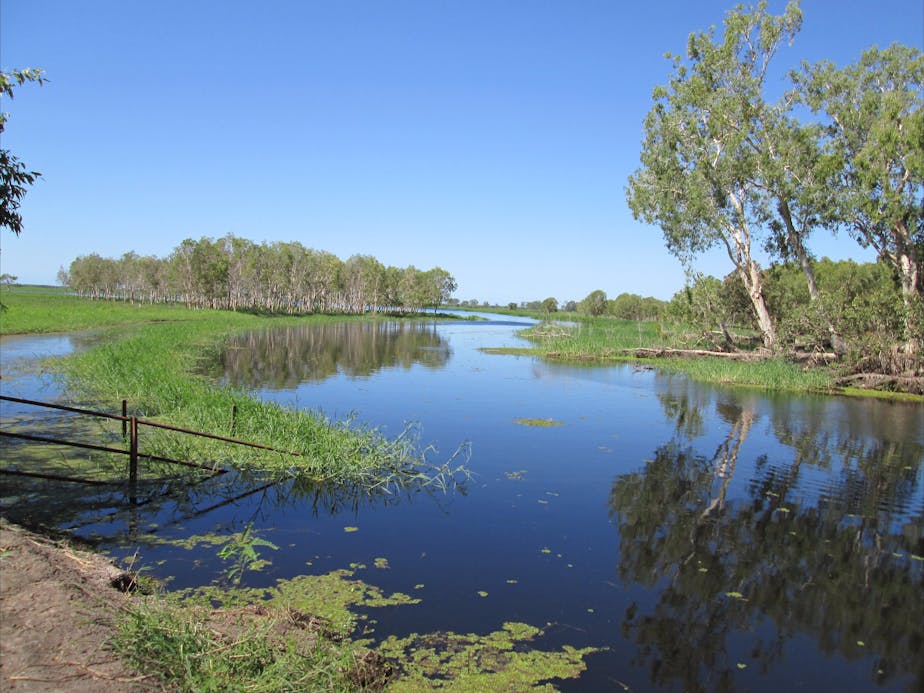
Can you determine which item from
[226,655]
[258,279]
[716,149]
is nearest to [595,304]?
[258,279]

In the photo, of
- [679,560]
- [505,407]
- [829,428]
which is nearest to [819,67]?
[829,428]

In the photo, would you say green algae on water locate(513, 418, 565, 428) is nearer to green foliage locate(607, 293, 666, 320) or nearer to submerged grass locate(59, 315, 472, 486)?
submerged grass locate(59, 315, 472, 486)

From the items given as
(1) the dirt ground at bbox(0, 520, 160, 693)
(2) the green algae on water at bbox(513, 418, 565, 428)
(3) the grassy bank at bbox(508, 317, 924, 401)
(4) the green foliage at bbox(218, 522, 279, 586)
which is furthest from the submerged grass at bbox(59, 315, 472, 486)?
(3) the grassy bank at bbox(508, 317, 924, 401)

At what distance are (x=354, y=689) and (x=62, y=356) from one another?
28.6 metres

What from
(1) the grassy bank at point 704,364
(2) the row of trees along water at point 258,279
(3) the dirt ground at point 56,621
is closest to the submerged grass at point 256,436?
(3) the dirt ground at point 56,621

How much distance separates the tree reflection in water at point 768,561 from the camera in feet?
22.1

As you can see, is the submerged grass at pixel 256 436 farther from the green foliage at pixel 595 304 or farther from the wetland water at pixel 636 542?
the green foliage at pixel 595 304

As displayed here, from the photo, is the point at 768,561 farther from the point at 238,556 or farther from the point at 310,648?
the point at 238,556

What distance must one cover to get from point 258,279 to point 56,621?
96.4 meters

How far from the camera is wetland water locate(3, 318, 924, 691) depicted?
670cm

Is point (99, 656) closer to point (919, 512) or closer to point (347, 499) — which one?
point (347, 499)

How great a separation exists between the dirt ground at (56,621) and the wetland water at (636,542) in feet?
5.94

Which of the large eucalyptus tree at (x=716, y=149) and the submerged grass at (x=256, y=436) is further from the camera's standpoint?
the large eucalyptus tree at (x=716, y=149)

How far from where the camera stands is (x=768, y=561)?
29.5ft
